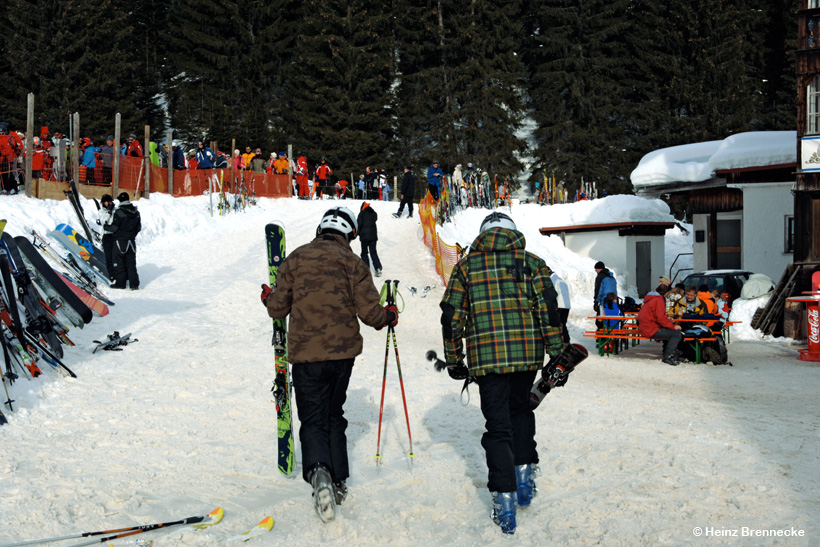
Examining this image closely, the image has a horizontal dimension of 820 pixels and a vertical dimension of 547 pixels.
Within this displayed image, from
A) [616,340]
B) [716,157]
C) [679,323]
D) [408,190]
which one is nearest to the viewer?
[679,323]

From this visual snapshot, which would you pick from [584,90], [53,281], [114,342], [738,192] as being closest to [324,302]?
[114,342]

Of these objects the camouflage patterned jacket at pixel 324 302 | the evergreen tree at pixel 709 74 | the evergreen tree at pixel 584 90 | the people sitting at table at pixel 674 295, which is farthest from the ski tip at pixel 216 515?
the evergreen tree at pixel 709 74

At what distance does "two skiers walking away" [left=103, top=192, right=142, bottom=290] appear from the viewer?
47.1 ft

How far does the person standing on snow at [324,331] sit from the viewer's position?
15.8 ft

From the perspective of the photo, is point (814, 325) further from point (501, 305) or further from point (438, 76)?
point (438, 76)

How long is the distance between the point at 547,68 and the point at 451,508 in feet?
150

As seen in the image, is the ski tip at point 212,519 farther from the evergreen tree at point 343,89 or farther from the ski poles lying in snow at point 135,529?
the evergreen tree at point 343,89

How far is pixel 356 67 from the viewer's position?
4516 centimetres

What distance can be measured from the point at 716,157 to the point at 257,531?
19984mm

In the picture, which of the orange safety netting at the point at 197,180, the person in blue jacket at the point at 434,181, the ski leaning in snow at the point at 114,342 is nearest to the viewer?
the ski leaning in snow at the point at 114,342

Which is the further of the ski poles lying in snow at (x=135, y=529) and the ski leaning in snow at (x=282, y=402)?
the ski leaning in snow at (x=282, y=402)

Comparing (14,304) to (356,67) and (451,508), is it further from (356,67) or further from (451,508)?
(356,67)

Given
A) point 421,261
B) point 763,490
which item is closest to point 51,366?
point 763,490

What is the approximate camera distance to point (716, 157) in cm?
2141
